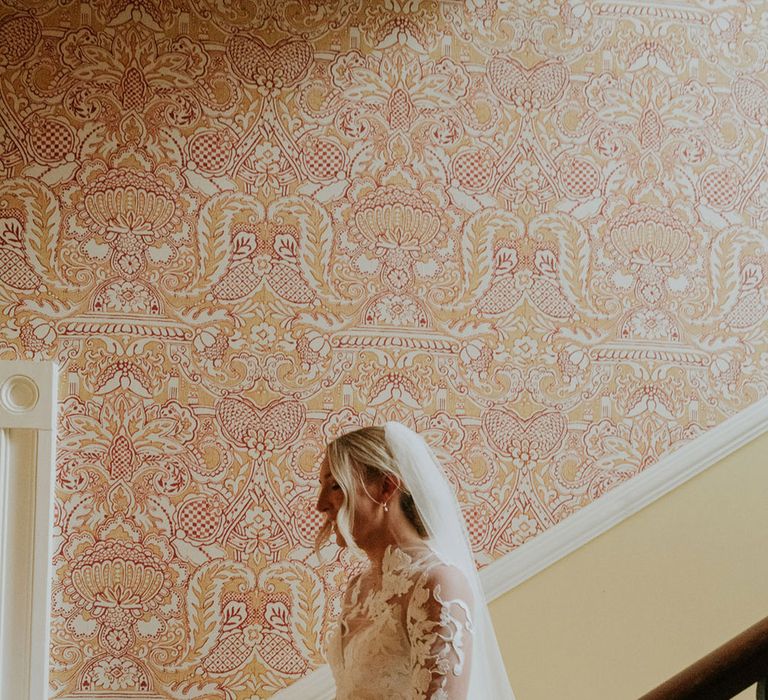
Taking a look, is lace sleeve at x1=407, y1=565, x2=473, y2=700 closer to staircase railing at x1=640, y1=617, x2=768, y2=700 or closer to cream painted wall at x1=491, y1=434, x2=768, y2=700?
cream painted wall at x1=491, y1=434, x2=768, y2=700

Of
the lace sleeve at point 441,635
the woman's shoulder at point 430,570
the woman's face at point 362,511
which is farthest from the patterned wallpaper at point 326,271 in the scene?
the lace sleeve at point 441,635

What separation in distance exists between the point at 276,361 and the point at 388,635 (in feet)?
3.07

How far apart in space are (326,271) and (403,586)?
3.40ft

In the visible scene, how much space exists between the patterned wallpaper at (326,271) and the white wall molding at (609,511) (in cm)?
4

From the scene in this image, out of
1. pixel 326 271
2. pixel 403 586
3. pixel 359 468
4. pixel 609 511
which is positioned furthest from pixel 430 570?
pixel 326 271

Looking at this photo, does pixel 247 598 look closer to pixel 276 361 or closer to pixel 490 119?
pixel 276 361

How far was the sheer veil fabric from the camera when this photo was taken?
2043 millimetres

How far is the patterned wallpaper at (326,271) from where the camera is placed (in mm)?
2551

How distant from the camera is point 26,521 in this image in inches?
97.7

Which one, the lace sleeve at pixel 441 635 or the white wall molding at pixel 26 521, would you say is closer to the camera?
the lace sleeve at pixel 441 635

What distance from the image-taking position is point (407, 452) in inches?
85.5

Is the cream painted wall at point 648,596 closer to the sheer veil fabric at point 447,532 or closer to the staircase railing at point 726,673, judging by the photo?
the sheer veil fabric at point 447,532

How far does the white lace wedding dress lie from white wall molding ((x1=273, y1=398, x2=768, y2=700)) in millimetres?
389

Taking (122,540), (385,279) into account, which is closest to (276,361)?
(385,279)
